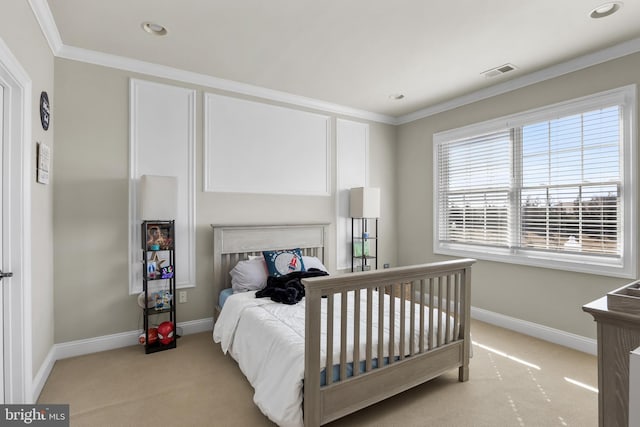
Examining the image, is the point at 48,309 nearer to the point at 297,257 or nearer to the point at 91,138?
the point at 91,138

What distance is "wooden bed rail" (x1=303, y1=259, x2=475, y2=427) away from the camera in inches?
68.3

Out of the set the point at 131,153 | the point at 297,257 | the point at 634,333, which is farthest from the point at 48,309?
the point at 634,333

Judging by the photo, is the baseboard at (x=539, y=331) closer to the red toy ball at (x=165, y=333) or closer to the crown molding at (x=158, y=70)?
the crown molding at (x=158, y=70)

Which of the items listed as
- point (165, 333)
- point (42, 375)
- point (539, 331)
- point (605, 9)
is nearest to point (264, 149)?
point (165, 333)

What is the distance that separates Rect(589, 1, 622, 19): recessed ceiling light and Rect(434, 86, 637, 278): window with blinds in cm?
77

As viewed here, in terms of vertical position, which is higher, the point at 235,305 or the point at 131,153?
the point at 131,153

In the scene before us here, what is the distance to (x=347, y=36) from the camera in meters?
2.63

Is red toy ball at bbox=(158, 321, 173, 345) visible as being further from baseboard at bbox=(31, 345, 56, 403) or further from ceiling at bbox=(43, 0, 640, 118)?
ceiling at bbox=(43, 0, 640, 118)

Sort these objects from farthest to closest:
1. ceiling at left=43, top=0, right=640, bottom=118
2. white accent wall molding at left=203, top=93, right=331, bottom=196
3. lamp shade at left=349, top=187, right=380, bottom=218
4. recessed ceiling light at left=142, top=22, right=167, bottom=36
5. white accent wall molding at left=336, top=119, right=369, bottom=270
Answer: white accent wall molding at left=336, top=119, right=369, bottom=270
lamp shade at left=349, top=187, right=380, bottom=218
white accent wall molding at left=203, top=93, right=331, bottom=196
recessed ceiling light at left=142, top=22, right=167, bottom=36
ceiling at left=43, top=0, right=640, bottom=118

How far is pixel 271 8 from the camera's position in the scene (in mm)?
2285

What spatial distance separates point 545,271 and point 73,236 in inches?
174

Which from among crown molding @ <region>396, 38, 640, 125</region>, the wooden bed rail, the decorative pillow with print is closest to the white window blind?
crown molding @ <region>396, 38, 640, 125</region>

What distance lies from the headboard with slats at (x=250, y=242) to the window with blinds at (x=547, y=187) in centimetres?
176

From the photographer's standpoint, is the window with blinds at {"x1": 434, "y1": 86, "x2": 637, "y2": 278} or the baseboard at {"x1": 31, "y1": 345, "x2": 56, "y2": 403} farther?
the window with blinds at {"x1": 434, "y1": 86, "x2": 637, "y2": 278}
